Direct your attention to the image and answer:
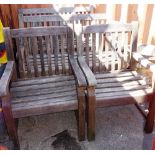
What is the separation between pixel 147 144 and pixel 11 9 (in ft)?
12.3

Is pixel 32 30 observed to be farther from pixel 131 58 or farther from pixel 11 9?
pixel 11 9

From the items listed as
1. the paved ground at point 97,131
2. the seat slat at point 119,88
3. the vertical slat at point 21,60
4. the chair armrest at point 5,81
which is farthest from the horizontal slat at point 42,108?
the vertical slat at point 21,60

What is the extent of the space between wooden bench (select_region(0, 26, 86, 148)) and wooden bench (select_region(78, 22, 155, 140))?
0.35 feet

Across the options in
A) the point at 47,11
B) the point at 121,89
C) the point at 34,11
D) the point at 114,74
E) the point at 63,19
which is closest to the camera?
the point at 121,89

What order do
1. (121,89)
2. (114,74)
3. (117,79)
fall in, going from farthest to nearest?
(114,74) < (117,79) < (121,89)

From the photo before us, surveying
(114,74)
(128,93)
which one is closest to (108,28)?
(114,74)

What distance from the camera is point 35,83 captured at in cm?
260

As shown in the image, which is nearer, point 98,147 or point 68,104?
point 68,104

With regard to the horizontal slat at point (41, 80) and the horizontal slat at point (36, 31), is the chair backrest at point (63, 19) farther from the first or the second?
the horizontal slat at point (41, 80)

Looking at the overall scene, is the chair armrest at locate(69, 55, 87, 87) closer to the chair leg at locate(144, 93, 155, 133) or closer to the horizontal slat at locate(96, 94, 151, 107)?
the horizontal slat at locate(96, 94, 151, 107)

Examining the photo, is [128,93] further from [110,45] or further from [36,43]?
[36,43]

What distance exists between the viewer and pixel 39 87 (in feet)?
8.20

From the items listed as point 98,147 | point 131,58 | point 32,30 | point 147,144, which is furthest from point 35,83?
point 147,144

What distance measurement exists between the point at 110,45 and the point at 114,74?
386 millimetres
